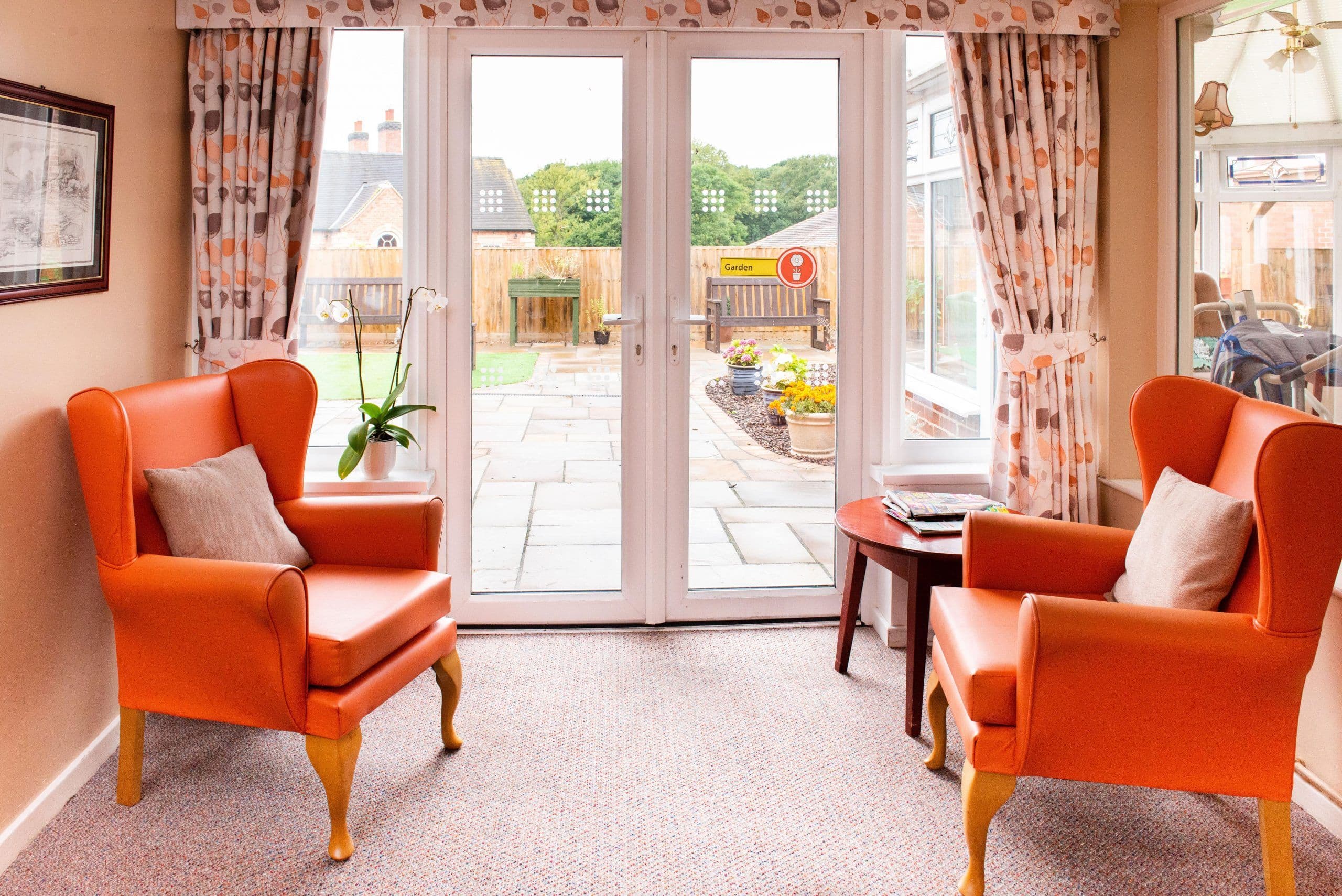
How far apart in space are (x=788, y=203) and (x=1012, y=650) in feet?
6.25

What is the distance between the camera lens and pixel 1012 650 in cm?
219

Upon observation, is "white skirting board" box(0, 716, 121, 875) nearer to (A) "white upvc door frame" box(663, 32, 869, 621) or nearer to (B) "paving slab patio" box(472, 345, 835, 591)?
(B) "paving slab patio" box(472, 345, 835, 591)

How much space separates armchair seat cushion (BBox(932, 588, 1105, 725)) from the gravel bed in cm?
113

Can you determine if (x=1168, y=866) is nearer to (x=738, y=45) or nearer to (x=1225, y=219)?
(x=1225, y=219)

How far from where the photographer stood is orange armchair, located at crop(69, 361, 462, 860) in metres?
2.20

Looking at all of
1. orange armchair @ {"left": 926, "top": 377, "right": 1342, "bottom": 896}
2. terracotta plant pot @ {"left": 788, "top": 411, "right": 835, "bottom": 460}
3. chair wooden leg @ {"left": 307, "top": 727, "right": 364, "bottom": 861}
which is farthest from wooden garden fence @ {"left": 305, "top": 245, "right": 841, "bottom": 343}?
orange armchair @ {"left": 926, "top": 377, "right": 1342, "bottom": 896}

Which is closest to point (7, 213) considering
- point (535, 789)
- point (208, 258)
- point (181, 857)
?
point (208, 258)

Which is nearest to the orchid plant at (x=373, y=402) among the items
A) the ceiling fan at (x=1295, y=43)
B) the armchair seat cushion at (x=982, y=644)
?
the armchair seat cushion at (x=982, y=644)

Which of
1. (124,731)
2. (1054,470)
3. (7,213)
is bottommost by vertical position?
(124,731)

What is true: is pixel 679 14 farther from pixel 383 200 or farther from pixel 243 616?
pixel 243 616

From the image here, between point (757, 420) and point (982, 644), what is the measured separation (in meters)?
1.56

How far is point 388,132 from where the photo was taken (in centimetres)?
346

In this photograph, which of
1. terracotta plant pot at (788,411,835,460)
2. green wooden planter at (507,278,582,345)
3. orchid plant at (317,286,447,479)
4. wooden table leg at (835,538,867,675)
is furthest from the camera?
terracotta plant pot at (788,411,835,460)

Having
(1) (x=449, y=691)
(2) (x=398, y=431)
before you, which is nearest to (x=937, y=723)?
(1) (x=449, y=691)
